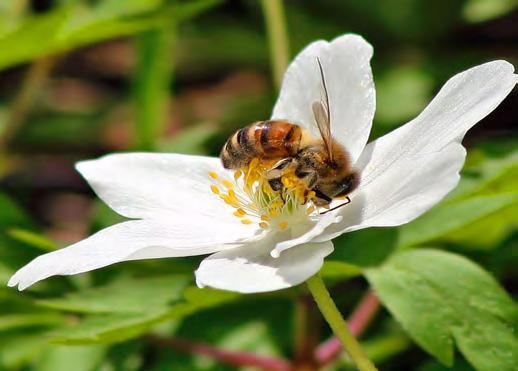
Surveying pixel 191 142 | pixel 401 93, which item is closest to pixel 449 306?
pixel 191 142

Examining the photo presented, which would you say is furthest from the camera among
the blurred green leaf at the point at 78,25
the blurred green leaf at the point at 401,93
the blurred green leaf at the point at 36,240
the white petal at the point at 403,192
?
the blurred green leaf at the point at 401,93

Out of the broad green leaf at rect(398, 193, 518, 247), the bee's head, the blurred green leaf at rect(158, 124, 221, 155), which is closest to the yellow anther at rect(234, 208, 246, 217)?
the bee's head

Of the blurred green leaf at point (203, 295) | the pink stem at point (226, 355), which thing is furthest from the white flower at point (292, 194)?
the pink stem at point (226, 355)

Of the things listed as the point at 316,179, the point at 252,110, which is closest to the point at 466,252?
the point at 316,179

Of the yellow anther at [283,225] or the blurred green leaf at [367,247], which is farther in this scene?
the blurred green leaf at [367,247]

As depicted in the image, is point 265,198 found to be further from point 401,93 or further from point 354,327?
point 401,93

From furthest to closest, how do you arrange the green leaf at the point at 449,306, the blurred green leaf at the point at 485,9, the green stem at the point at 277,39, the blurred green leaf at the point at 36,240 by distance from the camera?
the blurred green leaf at the point at 485,9, the green stem at the point at 277,39, the blurred green leaf at the point at 36,240, the green leaf at the point at 449,306

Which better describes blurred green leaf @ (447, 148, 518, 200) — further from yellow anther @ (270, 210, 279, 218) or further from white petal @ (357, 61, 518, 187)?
yellow anther @ (270, 210, 279, 218)

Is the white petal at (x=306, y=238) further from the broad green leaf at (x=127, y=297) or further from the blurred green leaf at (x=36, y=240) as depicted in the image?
the blurred green leaf at (x=36, y=240)
